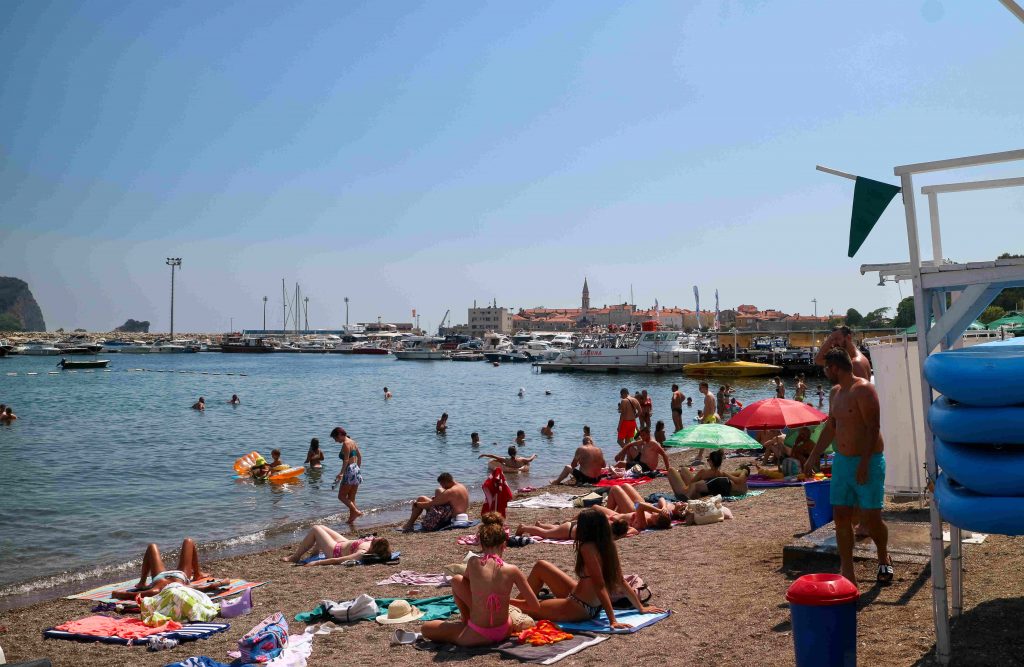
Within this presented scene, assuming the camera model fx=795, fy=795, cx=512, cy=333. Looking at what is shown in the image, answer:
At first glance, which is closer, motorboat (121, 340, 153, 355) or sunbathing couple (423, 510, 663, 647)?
sunbathing couple (423, 510, 663, 647)

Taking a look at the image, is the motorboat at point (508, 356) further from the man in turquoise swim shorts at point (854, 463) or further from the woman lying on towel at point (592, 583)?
the man in turquoise swim shorts at point (854, 463)

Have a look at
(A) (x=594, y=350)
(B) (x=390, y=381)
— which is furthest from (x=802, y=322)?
(B) (x=390, y=381)

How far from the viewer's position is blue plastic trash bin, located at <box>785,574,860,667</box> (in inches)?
167

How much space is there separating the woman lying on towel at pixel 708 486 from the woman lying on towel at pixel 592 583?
213 inches

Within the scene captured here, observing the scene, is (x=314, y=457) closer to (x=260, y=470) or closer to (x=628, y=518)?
(x=260, y=470)

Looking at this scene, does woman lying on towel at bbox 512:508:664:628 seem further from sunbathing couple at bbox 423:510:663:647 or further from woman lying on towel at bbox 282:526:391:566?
woman lying on towel at bbox 282:526:391:566

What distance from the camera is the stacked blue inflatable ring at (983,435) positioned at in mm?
3674

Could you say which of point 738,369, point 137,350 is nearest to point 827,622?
point 738,369

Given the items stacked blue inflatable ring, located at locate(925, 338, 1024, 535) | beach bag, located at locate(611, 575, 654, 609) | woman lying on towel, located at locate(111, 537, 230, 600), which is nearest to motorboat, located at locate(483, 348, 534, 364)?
woman lying on towel, located at locate(111, 537, 230, 600)

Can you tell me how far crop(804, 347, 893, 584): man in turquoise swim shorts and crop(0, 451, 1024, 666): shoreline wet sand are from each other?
0.47 m

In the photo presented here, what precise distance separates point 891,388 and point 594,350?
5806cm

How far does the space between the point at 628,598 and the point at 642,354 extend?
57419 millimetres

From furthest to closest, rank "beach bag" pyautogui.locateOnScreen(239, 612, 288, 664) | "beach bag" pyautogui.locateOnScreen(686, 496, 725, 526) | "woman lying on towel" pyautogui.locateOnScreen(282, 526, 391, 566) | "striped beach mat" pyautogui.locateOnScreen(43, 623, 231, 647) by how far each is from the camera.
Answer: "beach bag" pyautogui.locateOnScreen(686, 496, 725, 526), "woman lying on towel" pyautogui.locateOnScreen(282, 526, 391, 566), "striped beach mat" pyautogui.locateOnScreen(43, 623, 231, 647), "beach bag" pyautogui.locateOnScreen(239, 612, 288, 664)

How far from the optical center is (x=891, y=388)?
858 cm
